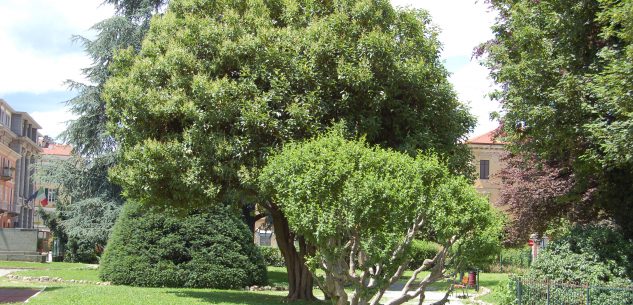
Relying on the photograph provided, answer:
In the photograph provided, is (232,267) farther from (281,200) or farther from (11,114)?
(11,114)

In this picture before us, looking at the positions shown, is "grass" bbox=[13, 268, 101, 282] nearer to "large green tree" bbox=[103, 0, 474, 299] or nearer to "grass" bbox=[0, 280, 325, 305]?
"grass" bbox=[0, 280, 325, 305]

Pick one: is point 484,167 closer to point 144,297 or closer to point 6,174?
point 6,174

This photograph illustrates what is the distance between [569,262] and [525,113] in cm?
382

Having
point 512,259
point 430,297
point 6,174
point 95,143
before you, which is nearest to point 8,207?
point 6,174

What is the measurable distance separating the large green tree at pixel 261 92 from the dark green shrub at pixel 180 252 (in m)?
5.46

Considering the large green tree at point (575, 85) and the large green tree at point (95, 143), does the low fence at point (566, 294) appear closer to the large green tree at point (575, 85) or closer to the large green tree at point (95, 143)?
the large green tree at point (575, 85)

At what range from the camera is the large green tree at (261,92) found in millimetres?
17297

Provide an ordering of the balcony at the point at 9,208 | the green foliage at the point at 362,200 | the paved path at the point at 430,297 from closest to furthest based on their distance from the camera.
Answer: the green foliage at the point at 362,200, the paved path at the point at 430,297, the balcony at the point at 9,208

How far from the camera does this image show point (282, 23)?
63.5ft

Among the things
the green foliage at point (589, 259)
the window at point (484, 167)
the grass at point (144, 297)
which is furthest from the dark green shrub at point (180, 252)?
the window at point (484, 167)

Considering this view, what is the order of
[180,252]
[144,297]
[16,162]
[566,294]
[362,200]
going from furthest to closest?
[16,162] < [180,252] < [144,297] < [566,294] < [362,200]

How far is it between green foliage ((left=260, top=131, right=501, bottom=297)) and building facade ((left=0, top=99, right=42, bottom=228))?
5962 centimetres

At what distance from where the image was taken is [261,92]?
17.6 m

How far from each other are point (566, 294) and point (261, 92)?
29.5 ft
